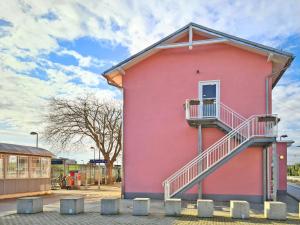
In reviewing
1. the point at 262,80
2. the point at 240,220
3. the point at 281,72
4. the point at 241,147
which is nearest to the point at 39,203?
the point at 240,220

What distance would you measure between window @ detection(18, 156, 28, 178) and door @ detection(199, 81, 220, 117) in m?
10.5

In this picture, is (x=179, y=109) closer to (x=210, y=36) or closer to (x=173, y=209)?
(x=210, y=36)

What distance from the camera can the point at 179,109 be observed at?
17.1 metres

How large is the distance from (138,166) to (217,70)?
19.5ft

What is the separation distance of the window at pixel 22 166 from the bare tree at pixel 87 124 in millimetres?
9101

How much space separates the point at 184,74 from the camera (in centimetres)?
1727

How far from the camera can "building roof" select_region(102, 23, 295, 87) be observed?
15656 mm

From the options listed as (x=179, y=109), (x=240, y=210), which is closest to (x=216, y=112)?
(x=179, y=109)

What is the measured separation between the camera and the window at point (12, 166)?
1873 centimetres

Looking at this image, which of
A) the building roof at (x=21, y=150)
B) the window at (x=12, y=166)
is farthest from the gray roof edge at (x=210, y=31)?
the window at (x=12, y=166)

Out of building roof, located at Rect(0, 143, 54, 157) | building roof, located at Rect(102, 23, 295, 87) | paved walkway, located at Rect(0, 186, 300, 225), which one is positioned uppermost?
building roof, located at Rect(102, 23, 295, 87)

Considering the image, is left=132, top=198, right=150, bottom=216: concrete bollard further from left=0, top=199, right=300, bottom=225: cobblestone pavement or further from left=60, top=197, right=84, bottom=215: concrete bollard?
left=60, top=197, right=84, bottom=215: concrete bollard

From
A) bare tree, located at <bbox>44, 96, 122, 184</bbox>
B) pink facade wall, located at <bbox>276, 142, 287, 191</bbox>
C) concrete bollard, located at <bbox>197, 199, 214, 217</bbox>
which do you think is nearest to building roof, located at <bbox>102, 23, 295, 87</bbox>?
pink facade wall, located at <bbox>276, 142, 287, 191</bbox>

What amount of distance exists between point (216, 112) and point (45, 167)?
11923 mm
